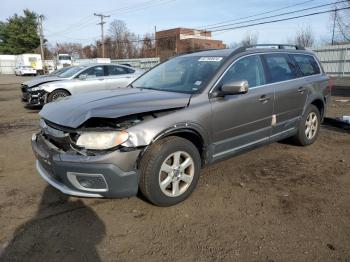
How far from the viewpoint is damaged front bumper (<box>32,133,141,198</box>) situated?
3.14m

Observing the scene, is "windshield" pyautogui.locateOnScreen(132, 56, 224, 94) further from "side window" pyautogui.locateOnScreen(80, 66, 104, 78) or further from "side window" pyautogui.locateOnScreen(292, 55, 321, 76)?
"side window" pyautogui.locateOnScreen(80, 66, 104, 78)

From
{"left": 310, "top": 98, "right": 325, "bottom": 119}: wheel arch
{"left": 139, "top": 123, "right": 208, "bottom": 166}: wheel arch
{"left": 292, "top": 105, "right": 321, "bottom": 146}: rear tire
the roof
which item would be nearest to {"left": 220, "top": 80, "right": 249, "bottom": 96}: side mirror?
{"left": 139, "top": 123, "right": 208, "bottom": 166}: wheel arch

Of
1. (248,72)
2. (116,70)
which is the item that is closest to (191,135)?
(248,72)

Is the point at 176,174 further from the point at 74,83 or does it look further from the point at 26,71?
the point at 26,71

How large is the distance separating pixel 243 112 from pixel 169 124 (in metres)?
1.26

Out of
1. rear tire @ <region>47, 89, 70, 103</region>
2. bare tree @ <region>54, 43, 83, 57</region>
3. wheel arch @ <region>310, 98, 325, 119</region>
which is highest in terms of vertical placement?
bare tree @ <region>54, 43, 83, 57</region>

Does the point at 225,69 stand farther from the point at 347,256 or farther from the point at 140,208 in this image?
the point at 347,256

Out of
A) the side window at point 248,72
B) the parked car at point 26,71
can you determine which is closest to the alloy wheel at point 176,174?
the side window at point 248,72

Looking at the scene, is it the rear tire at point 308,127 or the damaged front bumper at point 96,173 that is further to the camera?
the rear tire at point 308,127

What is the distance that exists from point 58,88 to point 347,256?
9983mm

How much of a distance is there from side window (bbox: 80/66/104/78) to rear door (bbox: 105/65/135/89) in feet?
0.93

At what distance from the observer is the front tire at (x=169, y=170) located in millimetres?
3371

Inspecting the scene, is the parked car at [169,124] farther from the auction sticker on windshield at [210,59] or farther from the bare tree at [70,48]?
the bare tree at [70,48]

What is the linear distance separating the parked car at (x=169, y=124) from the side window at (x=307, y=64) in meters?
0.39
